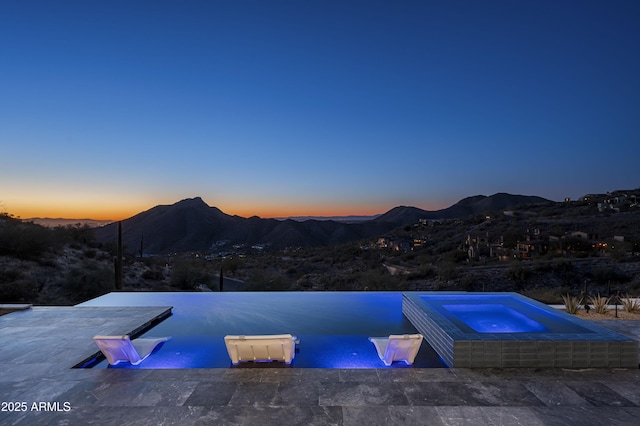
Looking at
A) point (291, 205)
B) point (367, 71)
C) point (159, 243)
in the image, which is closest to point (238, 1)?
point (367, 71)

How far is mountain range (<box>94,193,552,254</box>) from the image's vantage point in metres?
37.9

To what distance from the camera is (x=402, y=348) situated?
168 inches

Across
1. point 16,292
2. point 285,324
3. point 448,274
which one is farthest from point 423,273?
point 16,292

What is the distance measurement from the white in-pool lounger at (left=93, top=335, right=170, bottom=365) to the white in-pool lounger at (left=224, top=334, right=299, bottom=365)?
3.91 ft

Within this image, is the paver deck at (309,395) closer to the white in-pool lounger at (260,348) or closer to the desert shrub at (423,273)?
the white in-pool lounger at (260,348)

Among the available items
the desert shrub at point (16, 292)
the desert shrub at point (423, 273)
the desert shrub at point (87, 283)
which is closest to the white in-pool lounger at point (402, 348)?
the desert shrub at point (16, 292)

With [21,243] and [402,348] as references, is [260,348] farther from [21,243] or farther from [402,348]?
[21,243]

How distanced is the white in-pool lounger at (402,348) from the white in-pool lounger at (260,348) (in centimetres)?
114

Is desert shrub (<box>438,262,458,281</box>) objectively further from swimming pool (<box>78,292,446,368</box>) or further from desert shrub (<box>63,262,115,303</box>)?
desert shrub (<box>63,262,115,303</box>)

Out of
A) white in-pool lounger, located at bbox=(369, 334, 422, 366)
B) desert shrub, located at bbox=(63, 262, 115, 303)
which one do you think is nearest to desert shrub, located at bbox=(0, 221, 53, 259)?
desert shrub, located at bbox=(63, 262, 115, 303)

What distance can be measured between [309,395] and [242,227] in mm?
39974

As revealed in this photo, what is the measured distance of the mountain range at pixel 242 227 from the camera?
37938 millimetres

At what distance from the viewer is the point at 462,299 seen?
25.0ft

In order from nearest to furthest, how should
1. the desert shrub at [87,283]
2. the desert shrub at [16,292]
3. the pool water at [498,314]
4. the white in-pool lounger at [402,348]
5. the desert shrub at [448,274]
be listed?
the white in-pool lounger at [402,348]
the pool water at [498,314]
the desert shrub at [16,292]
the desert shrub at [87,283]
the desert shrub at [448,274]
